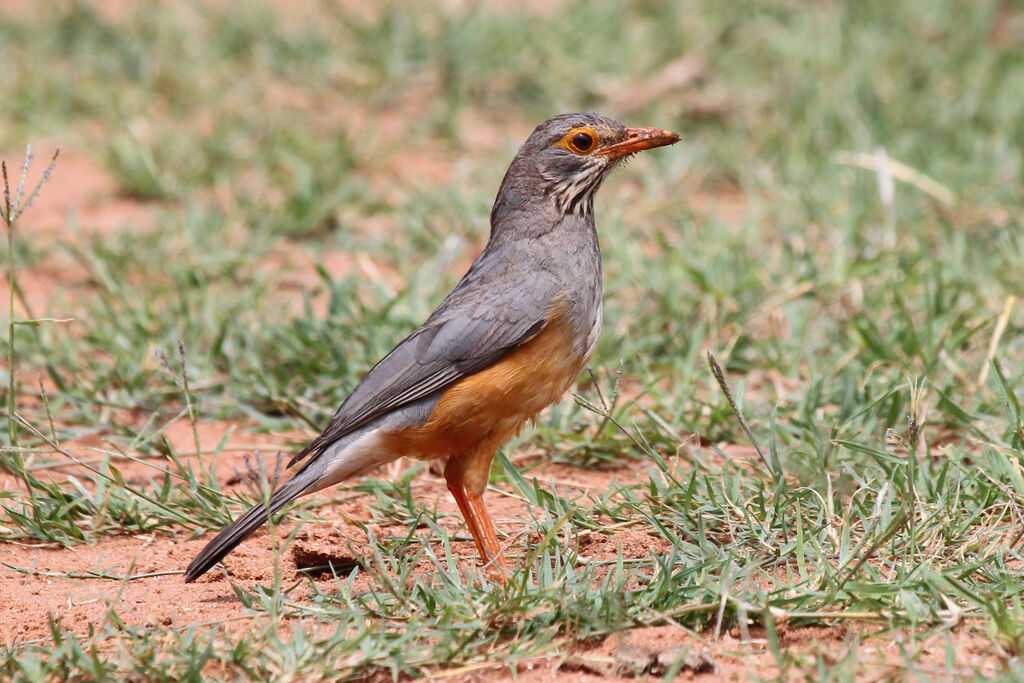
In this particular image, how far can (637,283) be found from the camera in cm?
723

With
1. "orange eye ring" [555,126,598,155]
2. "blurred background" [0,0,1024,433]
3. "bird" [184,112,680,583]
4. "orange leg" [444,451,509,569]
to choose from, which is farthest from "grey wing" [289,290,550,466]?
"blurred background" [0,0,1024,433]

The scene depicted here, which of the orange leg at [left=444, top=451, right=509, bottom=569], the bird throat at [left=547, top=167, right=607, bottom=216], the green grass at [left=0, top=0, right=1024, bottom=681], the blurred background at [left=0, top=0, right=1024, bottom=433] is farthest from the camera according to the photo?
the blurred background at [left=0, top=0, right=1024, bottom=433]

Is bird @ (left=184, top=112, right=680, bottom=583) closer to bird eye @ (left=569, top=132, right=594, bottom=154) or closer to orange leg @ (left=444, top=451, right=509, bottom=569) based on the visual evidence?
orange leg @ (left=444, top=451, right=509, bottom=569)

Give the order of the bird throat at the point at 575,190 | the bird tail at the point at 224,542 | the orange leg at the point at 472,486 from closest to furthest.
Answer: the bird tail at the point at 224,542, the orange leg at the point at 472,486, the bird throat at the point at 575,190

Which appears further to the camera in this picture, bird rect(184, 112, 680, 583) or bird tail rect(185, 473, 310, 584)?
bird rect(184, 112, 680, 583)

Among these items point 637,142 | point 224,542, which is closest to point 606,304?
point 637,142

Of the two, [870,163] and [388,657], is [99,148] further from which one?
[388,657]

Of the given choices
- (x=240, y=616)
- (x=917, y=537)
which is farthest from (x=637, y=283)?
(x=240, y=616)

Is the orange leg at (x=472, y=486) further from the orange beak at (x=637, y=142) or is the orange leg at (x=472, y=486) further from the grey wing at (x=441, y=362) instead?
the orange beak at (x=637, y=142)

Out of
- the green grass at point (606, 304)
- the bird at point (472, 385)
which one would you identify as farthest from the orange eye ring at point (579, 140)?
the green grass at point (606, 304)

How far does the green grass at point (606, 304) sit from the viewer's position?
408 cm

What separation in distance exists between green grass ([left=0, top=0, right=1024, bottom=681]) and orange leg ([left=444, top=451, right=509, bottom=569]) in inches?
7.8

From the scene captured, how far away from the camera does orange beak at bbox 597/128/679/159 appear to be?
5.64m

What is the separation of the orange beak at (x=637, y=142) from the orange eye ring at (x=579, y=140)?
6cm
